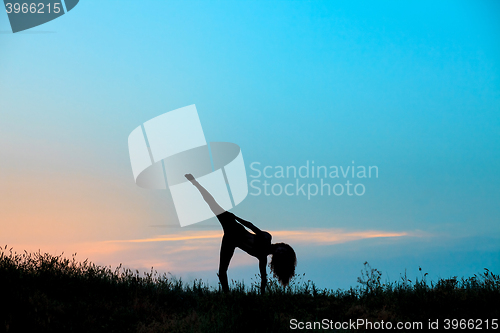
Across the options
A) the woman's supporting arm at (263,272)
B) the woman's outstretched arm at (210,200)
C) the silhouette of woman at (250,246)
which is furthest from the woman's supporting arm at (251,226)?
the woman's supporting arm at (263,272)

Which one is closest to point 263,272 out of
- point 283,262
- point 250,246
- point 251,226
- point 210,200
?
point 283,262

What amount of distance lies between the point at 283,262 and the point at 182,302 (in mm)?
2804

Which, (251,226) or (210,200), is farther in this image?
(210,200)

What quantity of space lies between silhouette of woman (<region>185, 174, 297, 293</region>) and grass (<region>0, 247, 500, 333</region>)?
559mm

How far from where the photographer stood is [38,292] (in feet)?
31.9

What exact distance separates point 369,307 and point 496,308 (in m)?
2.82

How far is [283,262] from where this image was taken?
1132 centimetres

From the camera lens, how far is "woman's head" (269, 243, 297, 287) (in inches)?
446

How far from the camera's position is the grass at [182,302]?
9039mm

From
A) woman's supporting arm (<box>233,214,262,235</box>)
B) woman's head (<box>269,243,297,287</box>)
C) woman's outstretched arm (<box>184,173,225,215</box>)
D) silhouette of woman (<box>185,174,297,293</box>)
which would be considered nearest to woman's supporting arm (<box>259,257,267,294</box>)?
silhouette of woman (<box>185,174,297,293</box>)

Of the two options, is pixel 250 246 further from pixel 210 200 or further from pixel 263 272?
pixel 210 200

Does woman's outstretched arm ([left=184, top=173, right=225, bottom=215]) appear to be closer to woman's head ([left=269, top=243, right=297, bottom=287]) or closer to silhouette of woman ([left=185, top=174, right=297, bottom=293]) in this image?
silhouette of woman ([left=185, top=174, right=297, bottom=293])

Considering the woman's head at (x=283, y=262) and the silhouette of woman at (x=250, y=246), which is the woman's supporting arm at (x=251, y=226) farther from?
the woman's head at (x=283, y=262)

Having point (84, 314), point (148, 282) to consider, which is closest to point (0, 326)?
point (84, 314)
